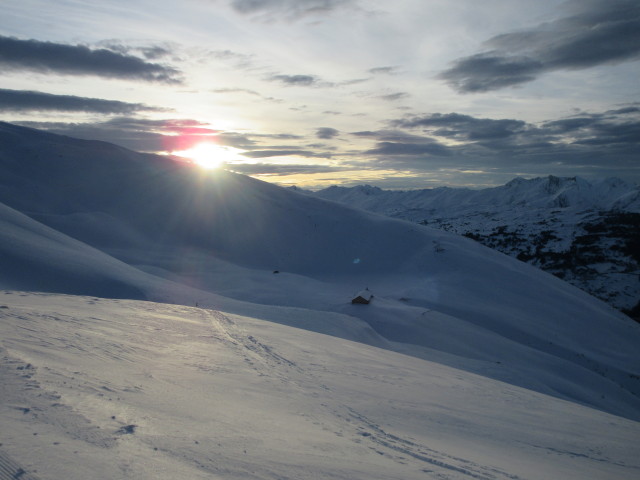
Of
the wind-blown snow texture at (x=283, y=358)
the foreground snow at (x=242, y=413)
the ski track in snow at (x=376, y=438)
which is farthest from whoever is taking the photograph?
the ski track in snow at (x=376, y=438)

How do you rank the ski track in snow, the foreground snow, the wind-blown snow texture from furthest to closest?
the ski track in snow < the wind-blown snow texture < the foreground snow

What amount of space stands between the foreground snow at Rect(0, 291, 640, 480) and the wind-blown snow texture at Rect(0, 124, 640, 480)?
3 centimetres

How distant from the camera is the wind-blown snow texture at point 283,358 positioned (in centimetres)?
388

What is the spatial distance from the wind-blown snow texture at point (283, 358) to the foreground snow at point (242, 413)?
29mm

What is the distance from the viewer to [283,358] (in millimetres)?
8305

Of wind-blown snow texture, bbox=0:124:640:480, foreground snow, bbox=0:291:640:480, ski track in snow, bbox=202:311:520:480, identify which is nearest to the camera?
foreground snow, bbox=0:291:640:480

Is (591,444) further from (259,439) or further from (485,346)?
(485,346)

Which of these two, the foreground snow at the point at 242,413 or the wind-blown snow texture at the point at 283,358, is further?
the wind-blown snow texture at the point at 283,358

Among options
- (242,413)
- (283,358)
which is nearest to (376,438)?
(242,413)

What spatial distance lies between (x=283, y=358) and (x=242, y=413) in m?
3.41

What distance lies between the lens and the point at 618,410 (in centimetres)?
1625

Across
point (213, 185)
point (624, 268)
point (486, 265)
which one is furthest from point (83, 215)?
point (624, 268)

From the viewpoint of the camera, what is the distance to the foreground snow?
344 cm

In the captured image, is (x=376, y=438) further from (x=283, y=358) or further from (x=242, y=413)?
(x=283, y=358)
